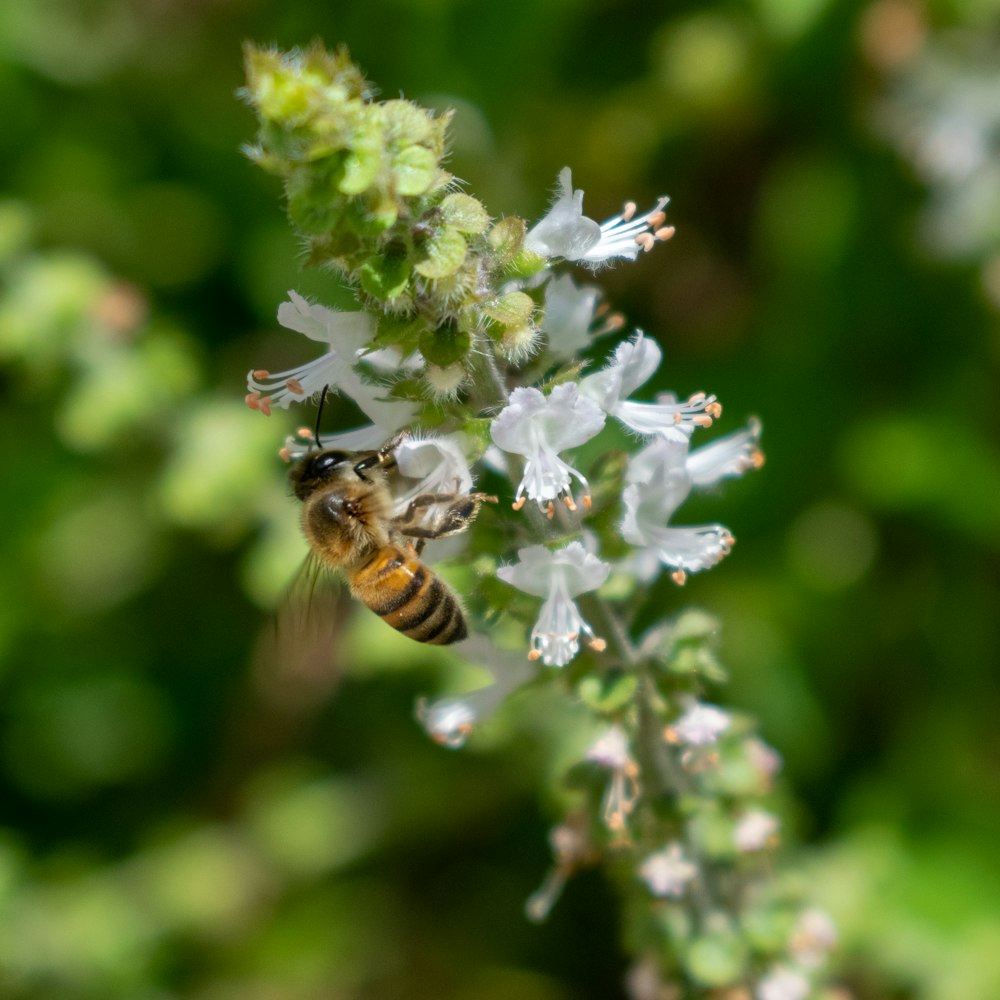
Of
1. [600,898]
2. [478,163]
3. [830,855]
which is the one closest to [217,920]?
[600,898]

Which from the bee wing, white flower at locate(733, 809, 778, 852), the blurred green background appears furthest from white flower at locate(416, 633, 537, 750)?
the blurred green background

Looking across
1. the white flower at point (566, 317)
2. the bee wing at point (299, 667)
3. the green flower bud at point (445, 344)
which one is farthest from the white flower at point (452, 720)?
the bee wing at point (299, 667)

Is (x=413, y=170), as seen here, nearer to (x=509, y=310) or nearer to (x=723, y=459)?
(x=509, y=310)

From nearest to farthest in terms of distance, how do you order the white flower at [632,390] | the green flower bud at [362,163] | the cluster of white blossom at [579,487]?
the green flower bud at [362,163], the cluster of white blossom at [579,487], the white flower at [632,390]

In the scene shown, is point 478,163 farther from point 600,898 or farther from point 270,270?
point 600,898

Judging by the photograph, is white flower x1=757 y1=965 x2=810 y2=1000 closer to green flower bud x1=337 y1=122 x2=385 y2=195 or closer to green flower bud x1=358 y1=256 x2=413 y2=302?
green flower bud x1=358 y1=256 x2=413 y2=302

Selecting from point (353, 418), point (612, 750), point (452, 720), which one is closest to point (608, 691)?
point (612, 750)

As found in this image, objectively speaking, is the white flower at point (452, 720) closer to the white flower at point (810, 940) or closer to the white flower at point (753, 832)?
the white flower at point (753, 832)
